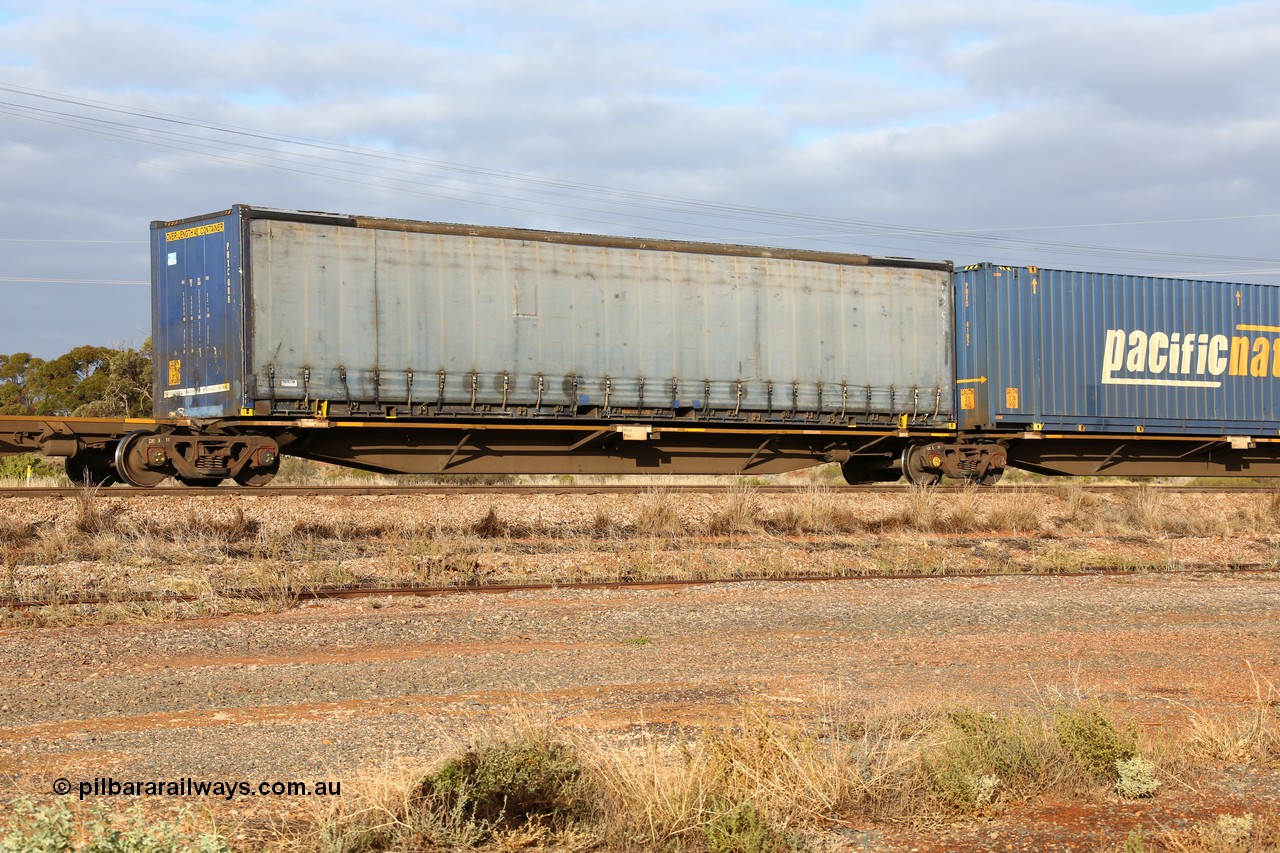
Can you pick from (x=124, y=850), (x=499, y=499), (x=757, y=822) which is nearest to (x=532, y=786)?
(x=757, y=822)

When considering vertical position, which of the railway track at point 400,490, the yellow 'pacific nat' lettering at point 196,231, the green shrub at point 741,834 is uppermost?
the yellow 'pacific nat' lettering at point 196,231

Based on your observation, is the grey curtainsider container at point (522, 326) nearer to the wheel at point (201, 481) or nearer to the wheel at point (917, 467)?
the wheel at point (917, 467)

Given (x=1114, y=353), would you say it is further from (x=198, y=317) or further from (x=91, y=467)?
(x=91, y=467)

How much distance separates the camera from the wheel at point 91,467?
15242mm

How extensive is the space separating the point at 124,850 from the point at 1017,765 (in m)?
3.65

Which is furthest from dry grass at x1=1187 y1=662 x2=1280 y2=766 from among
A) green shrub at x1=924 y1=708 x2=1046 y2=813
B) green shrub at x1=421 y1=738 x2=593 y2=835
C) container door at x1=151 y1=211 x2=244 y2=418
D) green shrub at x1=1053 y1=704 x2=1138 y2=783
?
container door at x1=151 y1=211 x2=244 y2=418

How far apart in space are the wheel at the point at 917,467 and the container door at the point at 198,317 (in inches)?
418

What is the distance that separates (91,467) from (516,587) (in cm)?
784

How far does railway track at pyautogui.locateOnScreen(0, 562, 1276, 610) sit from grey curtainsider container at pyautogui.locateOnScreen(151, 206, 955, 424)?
5.09 meters

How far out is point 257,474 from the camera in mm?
15477

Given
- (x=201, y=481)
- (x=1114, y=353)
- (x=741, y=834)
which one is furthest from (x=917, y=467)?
(x=741, y=834)

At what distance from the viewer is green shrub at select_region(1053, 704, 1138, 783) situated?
16.3 feet

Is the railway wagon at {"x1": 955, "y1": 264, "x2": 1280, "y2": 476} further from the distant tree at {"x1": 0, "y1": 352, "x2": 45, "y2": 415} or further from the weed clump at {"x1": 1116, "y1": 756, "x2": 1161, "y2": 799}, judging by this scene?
the distant tree at {"x1": 0, "y1": 352, "x2": 45, "y2": 415}

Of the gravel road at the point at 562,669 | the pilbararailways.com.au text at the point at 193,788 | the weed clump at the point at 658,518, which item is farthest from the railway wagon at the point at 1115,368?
the pilbararailways.com.au text at the point at 193,788
